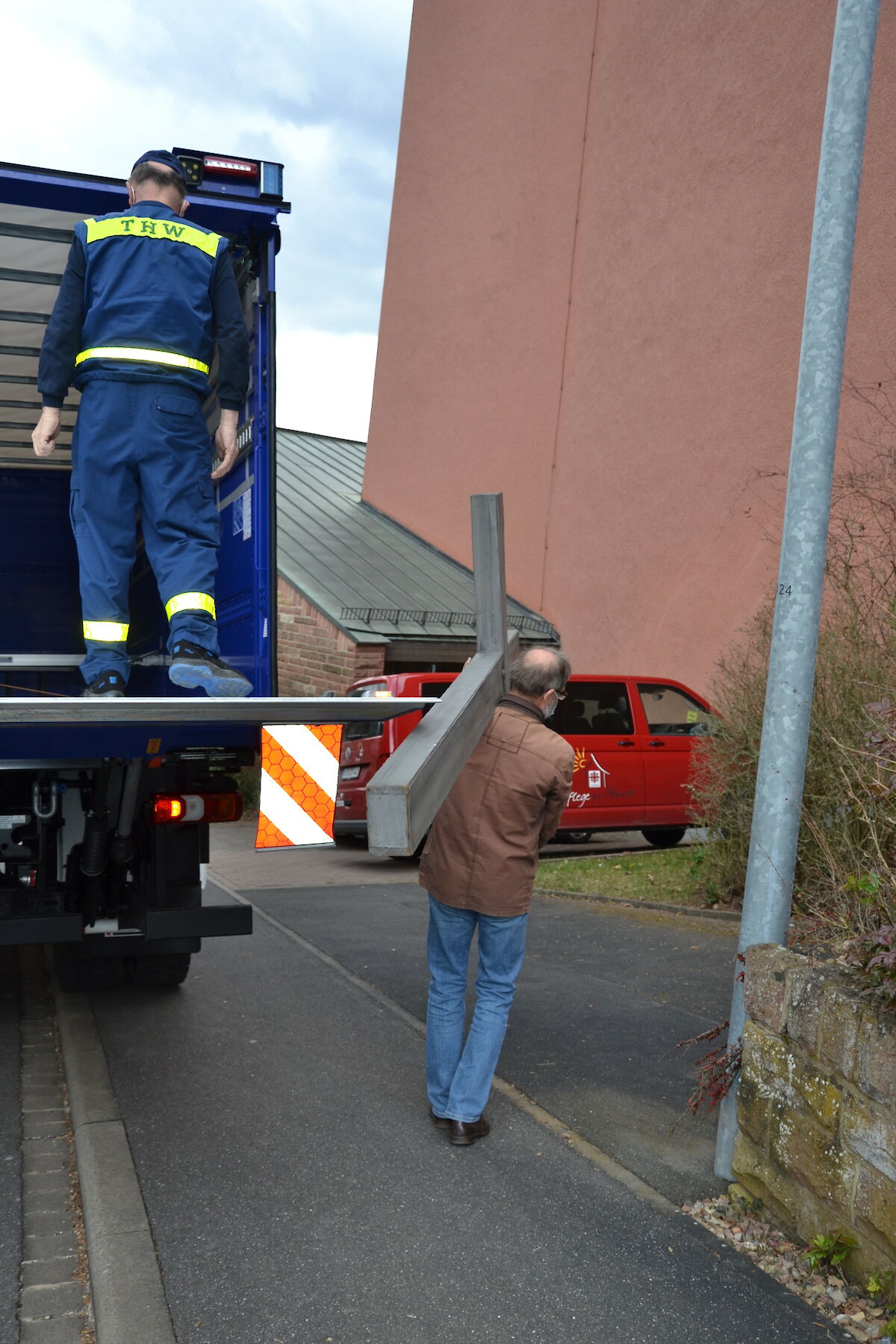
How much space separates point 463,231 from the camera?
1961 cm

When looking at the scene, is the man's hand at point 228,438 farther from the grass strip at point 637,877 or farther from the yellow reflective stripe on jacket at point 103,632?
the grass strip at point 637,877

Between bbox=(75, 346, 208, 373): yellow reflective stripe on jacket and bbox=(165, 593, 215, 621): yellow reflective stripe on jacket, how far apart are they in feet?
2.79

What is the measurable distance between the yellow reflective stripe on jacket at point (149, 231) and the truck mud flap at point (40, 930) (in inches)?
103

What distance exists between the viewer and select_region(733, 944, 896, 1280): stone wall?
296 cm

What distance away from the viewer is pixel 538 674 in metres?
4.21

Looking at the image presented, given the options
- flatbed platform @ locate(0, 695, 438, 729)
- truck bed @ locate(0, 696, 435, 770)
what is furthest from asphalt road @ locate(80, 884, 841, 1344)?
flatbed platform @ locate(0, 695, 438, 729)

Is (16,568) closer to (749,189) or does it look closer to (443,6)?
(749,189)

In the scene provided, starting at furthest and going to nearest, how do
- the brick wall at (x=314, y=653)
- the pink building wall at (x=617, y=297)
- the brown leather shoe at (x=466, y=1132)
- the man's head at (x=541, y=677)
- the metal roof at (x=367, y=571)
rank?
1. the metal roof at (x=367, y=571)
2. the brick wall at (x=314, y=653)
3. the pink building wall at (x=617, y=297)
4. the man's head at (x=541, y=677)
5. the brown leather shoe at (x=466, y=1132)

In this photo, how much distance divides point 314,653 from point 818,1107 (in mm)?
13599

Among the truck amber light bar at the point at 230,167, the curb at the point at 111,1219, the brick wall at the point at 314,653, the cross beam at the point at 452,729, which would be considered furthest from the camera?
the brick wall at the point at 314,653

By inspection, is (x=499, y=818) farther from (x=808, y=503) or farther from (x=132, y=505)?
(x=132, y=505)

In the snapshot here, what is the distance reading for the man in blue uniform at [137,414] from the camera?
439cm

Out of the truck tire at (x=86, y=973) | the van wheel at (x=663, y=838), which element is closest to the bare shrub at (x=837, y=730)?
the truck tire at (x=86, y=973)

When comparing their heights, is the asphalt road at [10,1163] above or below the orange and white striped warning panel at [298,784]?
below
